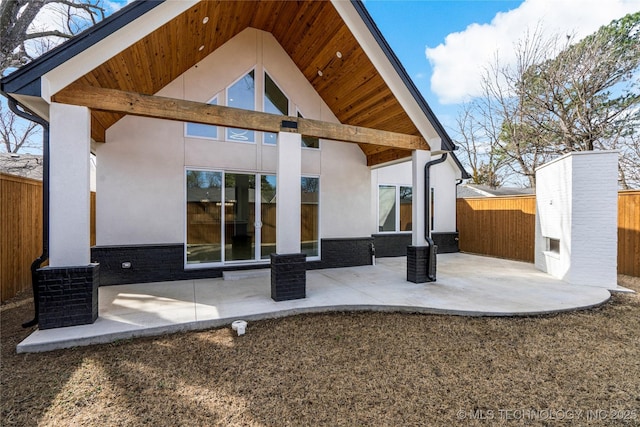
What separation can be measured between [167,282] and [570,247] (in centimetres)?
897

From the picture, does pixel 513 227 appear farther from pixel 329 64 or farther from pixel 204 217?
pixel 204 217

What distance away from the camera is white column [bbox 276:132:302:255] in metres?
5.06

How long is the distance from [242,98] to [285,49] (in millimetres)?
1748

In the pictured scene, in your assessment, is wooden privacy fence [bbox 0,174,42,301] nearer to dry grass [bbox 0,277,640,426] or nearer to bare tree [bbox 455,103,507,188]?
dry grass [bbox 0,277,640,426]

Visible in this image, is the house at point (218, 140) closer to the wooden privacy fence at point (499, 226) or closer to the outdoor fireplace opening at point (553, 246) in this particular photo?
the outdoor fireplace opening at point (553, 246)

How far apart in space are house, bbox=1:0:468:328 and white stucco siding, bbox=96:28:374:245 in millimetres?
28

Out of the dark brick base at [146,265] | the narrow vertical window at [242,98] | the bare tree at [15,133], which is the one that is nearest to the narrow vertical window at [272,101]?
the narrow vertical window at [242,98]

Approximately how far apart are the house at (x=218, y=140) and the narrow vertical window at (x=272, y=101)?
0.03 metres

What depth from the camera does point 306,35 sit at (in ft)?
20.7

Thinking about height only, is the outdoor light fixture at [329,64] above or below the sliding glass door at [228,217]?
above

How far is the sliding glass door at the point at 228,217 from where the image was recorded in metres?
6.57

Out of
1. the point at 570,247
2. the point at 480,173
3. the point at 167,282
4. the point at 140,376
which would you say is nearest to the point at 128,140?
the point at 167,282

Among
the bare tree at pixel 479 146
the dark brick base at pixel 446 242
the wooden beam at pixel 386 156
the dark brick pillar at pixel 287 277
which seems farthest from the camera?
the bare tree at pixel 479 146

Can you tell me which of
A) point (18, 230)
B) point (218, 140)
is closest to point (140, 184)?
point (218, 140)
